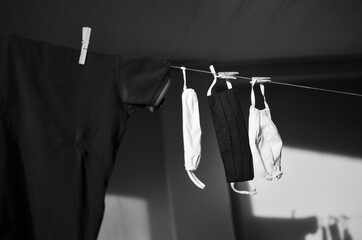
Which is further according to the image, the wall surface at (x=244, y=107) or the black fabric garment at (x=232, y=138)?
the wall surface at (x=244, y=107)

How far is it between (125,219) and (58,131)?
1.50m

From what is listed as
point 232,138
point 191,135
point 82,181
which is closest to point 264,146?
point 232,138

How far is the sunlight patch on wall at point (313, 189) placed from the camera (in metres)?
2.46

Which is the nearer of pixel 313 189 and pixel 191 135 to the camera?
pixel 191 135

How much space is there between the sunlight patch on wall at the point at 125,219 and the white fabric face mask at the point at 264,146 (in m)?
1.25

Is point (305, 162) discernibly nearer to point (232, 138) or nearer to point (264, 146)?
point (264, 146)

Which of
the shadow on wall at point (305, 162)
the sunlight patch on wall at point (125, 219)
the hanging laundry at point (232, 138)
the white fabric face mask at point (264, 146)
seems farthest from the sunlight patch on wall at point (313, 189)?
the hanging laundry at point (232, 138)

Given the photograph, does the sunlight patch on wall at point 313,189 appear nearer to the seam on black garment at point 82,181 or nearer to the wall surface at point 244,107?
the wall surface at point 244,107

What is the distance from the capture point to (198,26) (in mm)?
1928

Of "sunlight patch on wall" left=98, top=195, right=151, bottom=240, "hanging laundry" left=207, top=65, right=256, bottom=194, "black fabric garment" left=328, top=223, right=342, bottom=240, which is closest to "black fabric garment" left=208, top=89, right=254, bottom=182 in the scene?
"hanging laundry" left=207, top=65, right=256, bottom=194

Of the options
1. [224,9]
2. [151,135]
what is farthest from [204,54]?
[151,135]

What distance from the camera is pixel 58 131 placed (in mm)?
833

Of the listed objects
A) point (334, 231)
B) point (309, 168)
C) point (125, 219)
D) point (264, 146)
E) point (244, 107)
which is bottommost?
point (334, 231)

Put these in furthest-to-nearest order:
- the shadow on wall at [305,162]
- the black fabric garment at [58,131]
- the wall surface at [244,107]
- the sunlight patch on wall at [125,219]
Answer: the shadow on wall at [305,162] → the sunlight patch on wall at [125,219] → the wall surface at [244,107] → the black fabric garment at [58,131]
